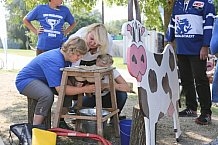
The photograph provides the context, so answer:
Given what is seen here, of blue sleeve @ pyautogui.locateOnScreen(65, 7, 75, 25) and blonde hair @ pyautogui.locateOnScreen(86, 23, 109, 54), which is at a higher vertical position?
blue sleeve @ pyautogui.locateOnScreen(65, 7, 75, 25)

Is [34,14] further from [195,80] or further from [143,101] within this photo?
[143,101]

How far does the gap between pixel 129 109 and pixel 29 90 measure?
242 cm

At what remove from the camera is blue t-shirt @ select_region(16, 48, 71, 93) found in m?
3.04

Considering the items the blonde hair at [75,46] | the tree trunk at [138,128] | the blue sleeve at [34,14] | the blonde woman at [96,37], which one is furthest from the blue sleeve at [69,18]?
the tree trunk at [138,128]

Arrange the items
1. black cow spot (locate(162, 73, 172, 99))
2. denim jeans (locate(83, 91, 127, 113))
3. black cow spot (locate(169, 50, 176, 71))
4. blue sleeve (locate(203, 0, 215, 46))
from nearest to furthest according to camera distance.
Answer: black cow spot (locate(162, 73, 172, 99)) < black cow spot (locate(169, 50, 176, 71)) < denim jeans (locate(83, 91, 127, 113)) < blue sleeve (locate(203, 0, 215, 46))

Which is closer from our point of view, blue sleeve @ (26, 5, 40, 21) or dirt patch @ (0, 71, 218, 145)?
dirt patch @ (0, 71, 218, 145)

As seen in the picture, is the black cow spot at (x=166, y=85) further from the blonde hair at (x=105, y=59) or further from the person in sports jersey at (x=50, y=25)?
the person in sports jersey at (x=50, y=25)

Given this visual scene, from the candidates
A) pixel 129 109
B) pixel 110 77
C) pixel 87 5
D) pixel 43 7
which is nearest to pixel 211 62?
pixel 87 5

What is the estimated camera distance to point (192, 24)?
4.06 meters

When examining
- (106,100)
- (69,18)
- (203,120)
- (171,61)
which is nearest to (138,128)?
(171,61)

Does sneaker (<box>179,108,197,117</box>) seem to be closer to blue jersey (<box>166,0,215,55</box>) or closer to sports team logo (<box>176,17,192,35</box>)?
blue jersey (<box>166,0,215,55</box>)

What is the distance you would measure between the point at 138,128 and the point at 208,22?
168 centimetres

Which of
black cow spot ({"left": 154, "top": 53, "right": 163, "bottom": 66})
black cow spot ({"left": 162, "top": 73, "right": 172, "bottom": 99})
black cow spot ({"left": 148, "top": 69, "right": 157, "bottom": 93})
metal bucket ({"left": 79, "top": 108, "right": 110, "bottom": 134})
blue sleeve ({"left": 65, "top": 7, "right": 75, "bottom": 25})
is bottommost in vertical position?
metal bucket ({"left": 79, "top": 108, "right": 110, "bottom": 134})

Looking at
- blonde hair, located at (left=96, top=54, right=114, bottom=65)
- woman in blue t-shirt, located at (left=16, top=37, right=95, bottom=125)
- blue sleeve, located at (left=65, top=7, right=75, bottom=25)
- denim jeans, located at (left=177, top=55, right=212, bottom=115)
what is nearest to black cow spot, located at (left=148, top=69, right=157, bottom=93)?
woman in blue t-shirt, located at (left=16, top=37, right=95, bottom=125)
